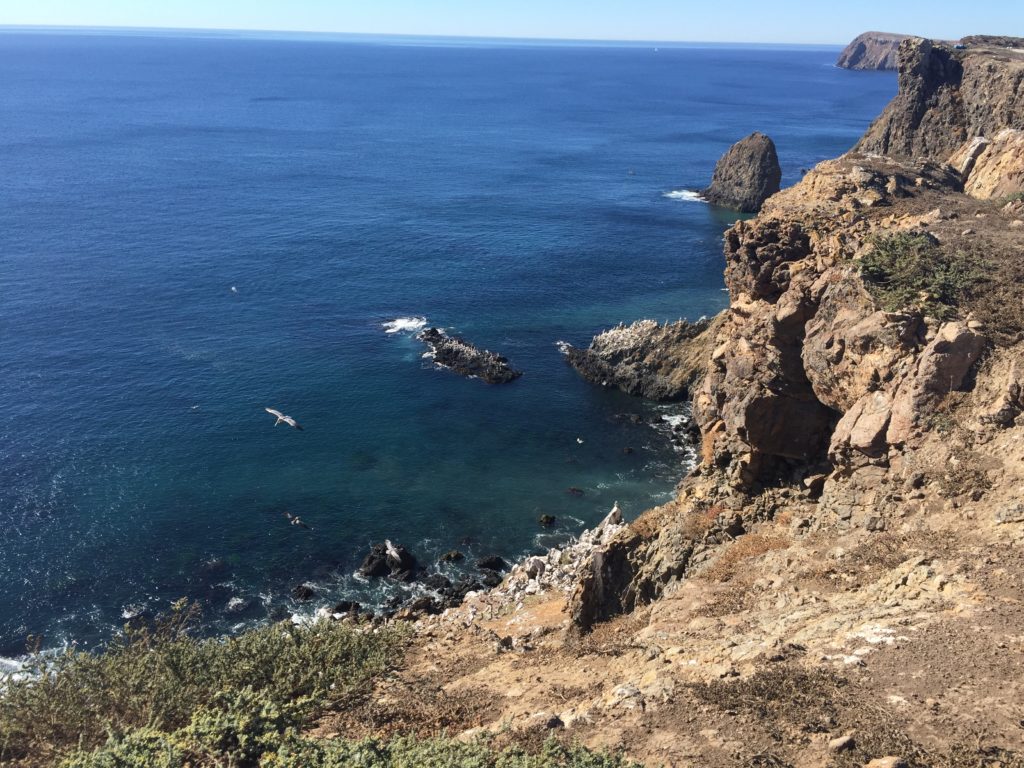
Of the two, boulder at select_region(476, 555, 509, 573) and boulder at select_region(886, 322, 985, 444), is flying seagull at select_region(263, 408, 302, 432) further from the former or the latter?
boulder at select_region(886, 322, 985, 444)

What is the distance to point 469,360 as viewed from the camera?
79.6 meters

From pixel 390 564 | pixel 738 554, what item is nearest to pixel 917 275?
pixel 738 554

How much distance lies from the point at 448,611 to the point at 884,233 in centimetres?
3141

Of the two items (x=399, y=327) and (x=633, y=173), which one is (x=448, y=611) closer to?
(x=399, y=327)

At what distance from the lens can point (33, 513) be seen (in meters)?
55.3

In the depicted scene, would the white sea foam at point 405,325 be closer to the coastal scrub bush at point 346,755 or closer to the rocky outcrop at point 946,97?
the rocky outcrop at point 946,97

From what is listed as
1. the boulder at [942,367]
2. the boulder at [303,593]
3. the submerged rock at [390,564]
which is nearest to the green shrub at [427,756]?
the boulder at [942,367]

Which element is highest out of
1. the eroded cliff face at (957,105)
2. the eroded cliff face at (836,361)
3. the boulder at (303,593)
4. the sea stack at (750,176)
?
the eroded cliff face at (957,105)

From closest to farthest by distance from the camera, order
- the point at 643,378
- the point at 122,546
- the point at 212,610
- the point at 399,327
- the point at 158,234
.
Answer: the point at 212,610 < the point at 122,546 < the point at 643,378 < the point at 399,327 < the point at 158,234

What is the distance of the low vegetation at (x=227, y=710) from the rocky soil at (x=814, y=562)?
1427 millimetres

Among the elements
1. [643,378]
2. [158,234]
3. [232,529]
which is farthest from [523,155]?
[232,529]

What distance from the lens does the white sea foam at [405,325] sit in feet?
285

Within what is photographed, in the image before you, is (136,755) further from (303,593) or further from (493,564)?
(493,564)

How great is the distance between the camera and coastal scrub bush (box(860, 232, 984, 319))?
3173 cm
